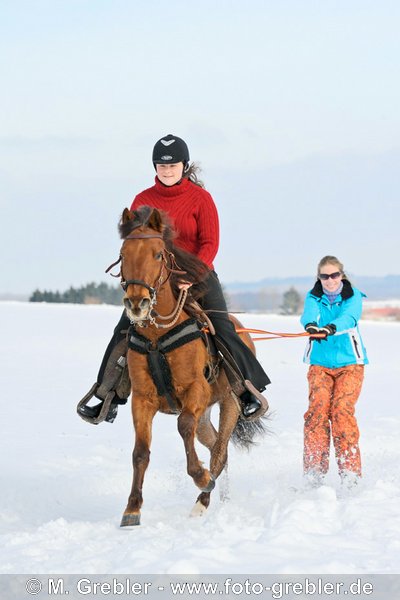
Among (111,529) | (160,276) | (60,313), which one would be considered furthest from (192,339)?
(60,313)

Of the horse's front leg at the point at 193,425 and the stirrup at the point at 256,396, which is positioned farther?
the stirrup at the point at 256,396

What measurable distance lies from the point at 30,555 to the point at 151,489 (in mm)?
3676

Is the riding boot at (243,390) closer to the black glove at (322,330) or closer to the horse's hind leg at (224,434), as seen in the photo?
the horse's hind leg at (224,434)

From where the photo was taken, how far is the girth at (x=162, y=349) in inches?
265

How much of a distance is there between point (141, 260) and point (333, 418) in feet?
9.69

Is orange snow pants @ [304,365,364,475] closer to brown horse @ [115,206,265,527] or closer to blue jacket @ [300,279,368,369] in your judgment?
blue jacket @ [300,279,368,369]

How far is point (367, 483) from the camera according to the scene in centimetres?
795

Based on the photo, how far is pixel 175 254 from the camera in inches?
273

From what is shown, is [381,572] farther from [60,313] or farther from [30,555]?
[60,313]

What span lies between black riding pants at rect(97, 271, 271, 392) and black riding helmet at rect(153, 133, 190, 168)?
111cm

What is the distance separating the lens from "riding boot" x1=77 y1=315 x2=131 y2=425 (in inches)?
293

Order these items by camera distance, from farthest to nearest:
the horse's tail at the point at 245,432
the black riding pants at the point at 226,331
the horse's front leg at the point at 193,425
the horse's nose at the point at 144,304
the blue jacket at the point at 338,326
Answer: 1. the horse's tail at the point at 245,432
2. the blue jacket at the point at 338,326
3. the black riding pants at the point at 226,331
4. the horse's front leg at the point at 193,425
5. the horse's nose at the point at 144,304

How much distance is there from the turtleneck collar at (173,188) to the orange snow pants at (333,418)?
2198 mm

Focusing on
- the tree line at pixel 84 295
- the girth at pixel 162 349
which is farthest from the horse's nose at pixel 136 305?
the tree line at pixel 84 295
